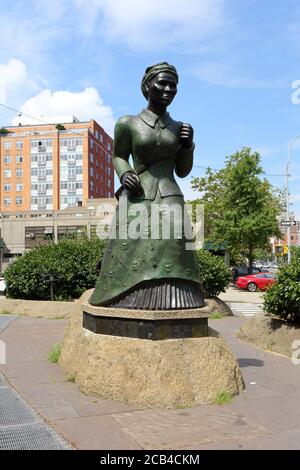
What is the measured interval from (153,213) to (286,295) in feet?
11.7

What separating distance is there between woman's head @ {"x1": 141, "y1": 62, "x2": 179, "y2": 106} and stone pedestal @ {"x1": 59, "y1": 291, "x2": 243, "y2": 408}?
2.56 metres

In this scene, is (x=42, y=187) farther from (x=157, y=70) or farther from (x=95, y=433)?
→ (x=95, y=433)

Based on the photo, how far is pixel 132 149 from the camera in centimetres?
570

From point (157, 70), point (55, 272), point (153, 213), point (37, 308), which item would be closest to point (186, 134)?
point (157, 70)

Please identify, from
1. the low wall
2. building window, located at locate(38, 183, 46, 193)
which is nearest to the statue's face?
the low wall

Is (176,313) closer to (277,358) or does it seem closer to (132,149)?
(132,149)

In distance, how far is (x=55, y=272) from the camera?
1237 centimetres

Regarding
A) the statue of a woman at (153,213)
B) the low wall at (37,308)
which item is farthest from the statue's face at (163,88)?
the low wall at (37,308)

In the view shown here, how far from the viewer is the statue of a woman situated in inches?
207

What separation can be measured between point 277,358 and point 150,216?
3.59 m

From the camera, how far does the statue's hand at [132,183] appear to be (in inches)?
213

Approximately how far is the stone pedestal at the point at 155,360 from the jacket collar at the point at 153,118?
2.27m

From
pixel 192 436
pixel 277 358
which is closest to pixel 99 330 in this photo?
pixel 192 436
